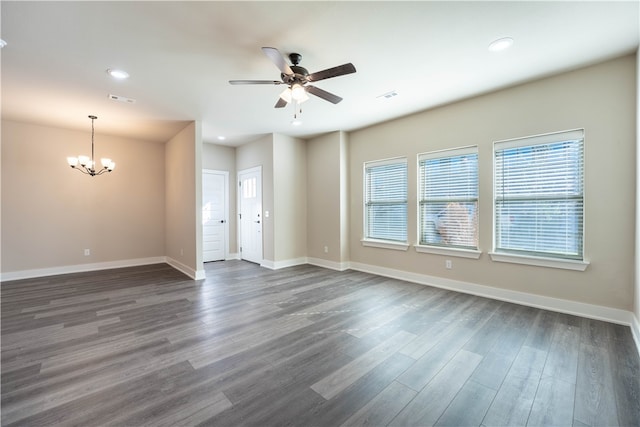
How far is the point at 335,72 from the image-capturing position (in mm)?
2498

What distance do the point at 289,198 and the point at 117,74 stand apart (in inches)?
137

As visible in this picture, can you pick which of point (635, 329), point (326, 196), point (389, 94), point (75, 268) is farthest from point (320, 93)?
point (75, 268)

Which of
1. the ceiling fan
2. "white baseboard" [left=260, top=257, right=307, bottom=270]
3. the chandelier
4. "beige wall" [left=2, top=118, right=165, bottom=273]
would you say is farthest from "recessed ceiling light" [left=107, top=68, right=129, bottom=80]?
"white baseboard" [left=260, top=257, right=307, bottom=270]

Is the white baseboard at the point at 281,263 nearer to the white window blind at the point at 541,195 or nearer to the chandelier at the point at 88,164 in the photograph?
the chandelier at the point at 88,164

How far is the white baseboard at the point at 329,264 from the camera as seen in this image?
550 centimetres

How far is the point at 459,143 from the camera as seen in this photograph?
158 inches

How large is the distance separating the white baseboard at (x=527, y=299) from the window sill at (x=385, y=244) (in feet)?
1.32

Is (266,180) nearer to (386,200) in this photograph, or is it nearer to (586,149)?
(386,200)

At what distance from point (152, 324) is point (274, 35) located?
3154 millimetres

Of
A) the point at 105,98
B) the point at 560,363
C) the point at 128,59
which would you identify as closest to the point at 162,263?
the point at 105,98

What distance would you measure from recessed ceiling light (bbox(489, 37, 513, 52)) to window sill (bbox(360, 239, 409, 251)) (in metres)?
2.93

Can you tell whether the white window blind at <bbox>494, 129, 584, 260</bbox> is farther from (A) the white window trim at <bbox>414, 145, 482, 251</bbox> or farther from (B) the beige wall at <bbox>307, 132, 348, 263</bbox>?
(B) the beige wall at <bbox>307, 132, 348, 263</bbox>

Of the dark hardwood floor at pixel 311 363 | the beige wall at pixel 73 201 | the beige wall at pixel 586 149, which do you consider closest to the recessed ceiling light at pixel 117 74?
the beige wall at pixel 73 201

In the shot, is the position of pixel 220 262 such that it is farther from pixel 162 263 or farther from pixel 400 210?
pixel 400 210
